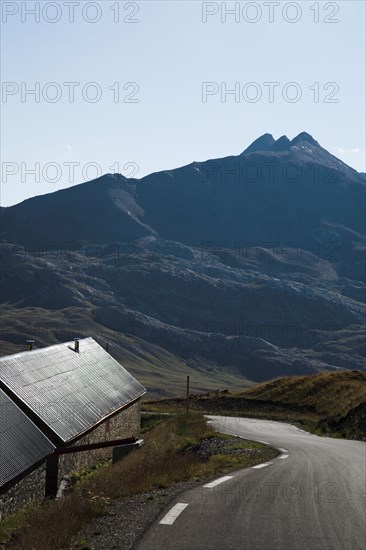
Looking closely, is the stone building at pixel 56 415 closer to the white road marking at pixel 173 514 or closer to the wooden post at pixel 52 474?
the wooden post at pixel 52 474

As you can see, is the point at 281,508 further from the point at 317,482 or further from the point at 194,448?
the point at 194,448

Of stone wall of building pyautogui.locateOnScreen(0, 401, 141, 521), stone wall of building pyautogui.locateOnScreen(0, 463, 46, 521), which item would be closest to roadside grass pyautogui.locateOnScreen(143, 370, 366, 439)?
stone wall of building pyautogui.locateOnScreen(0, 401, 141, 521)

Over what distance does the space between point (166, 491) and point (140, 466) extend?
319cm

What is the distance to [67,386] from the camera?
2777 cm

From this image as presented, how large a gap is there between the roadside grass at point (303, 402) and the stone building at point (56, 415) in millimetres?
13451

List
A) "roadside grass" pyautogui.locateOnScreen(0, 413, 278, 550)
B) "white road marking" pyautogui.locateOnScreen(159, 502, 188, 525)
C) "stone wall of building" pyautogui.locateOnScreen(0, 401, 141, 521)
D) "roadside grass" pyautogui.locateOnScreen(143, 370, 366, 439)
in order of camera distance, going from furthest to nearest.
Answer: "roadside grass" pyautogui.locateOnScreen(143, 370, 366, 439)
"stone wall of building" pyautogui.locateOnScreen(0, 401, 141, 521)
"white road marking" pyautogui.locateOnScreen(159, 502, 188, 525)
"roadside grass" pyautogui.locateOnScreen(0, 413, 278, 550)

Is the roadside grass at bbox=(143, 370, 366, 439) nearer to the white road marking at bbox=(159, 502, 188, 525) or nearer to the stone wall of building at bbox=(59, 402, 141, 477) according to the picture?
the stone wall of building at bbox=(59, 402, 141, 477)

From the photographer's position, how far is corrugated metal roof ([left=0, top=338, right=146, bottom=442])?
22.5 meters

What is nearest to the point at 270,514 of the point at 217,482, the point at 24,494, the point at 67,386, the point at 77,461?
the point at 217,482

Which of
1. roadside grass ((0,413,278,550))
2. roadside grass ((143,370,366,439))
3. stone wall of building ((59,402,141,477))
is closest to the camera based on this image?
roadside grass ((0,413,278,550))

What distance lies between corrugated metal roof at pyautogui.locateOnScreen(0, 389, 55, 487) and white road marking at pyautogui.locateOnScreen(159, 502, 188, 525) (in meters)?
4.40

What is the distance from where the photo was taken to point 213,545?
931 centimetres

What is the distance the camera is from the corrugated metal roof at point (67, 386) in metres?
22.5

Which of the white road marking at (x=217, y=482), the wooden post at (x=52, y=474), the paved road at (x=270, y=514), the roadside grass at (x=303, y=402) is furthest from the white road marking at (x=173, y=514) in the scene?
the roadside grass at (x=303, y=402)
